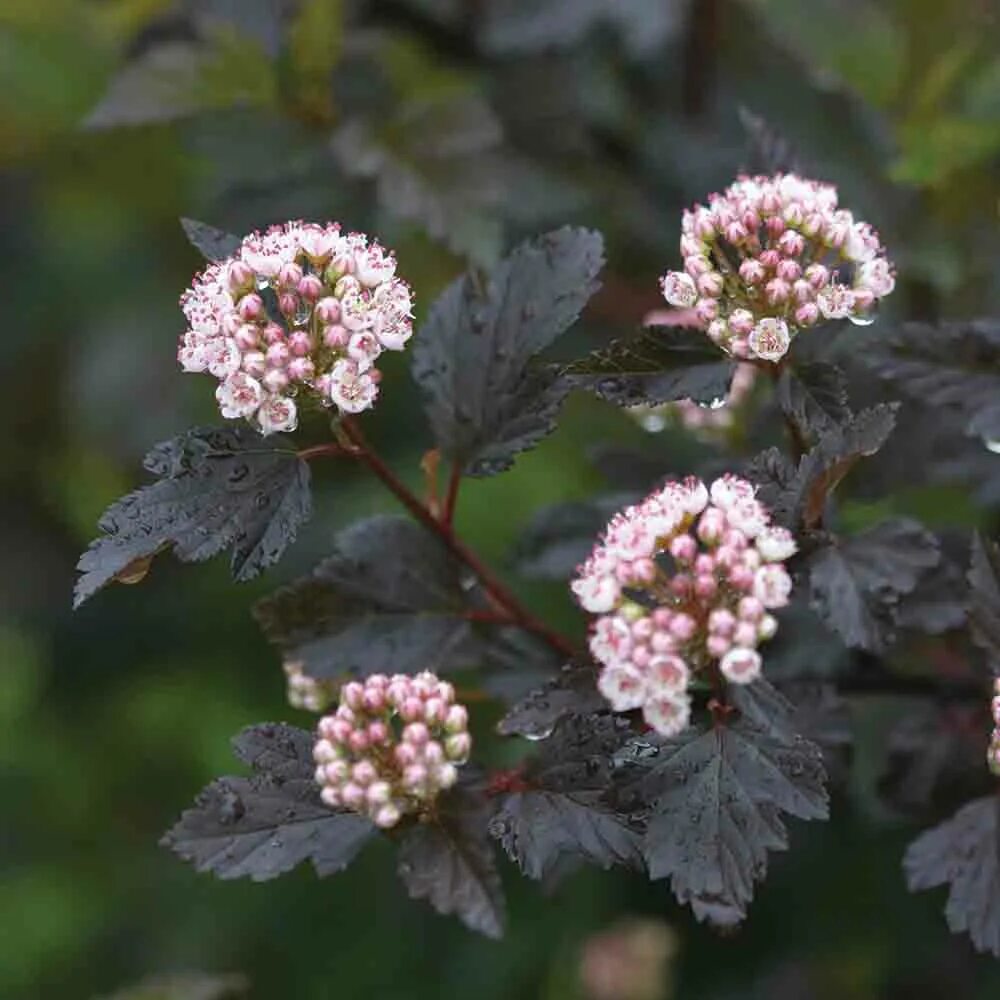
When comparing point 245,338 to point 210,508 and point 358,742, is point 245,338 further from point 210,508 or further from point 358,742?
point 358,742

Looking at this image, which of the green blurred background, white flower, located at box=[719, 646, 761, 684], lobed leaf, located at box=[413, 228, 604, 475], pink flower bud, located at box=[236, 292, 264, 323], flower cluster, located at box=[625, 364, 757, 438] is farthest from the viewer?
the green blurred background

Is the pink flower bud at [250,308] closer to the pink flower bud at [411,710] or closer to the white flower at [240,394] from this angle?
the white flower at [240,394]

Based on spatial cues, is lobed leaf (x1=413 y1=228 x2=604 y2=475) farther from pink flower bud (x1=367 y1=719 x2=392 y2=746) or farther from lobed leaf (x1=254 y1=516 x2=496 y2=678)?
pink flower bud (x1=367 y1=719 x2=392 y2=746)

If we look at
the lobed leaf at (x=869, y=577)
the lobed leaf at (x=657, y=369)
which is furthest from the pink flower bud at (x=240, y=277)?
the lobed leaf at (x=869, y=577)

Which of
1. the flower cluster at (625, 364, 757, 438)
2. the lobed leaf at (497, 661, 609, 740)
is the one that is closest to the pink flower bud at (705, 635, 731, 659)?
the lobed leaf at (497, 661, 609, 740)

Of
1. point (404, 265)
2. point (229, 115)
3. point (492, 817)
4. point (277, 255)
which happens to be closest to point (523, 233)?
point (404, 265)
